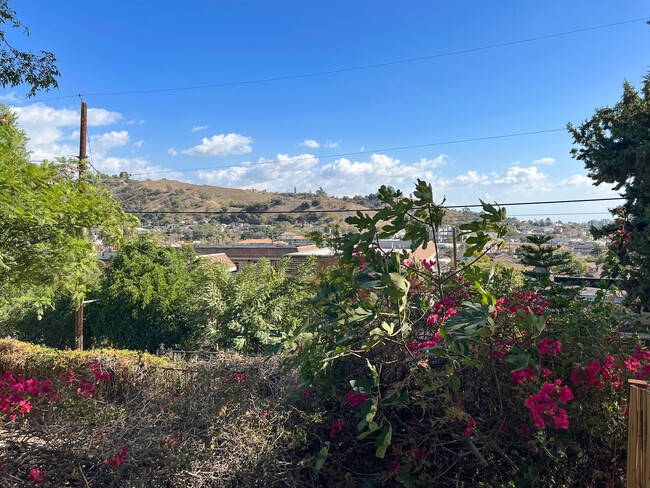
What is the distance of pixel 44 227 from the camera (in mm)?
3969

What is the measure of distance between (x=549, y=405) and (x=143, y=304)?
11.5 meters

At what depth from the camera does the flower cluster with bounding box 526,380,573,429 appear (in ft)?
5.60

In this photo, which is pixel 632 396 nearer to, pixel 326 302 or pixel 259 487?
pixel 326 302

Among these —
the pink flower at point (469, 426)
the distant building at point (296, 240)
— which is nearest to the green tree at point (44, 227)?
the pink flower at point (469, 426)

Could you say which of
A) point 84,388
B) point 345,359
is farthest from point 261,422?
point 84,388

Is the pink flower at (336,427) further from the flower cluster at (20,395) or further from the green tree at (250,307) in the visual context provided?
the green tree at (250,307)

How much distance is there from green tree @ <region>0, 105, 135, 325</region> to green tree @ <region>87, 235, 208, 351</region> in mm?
6967

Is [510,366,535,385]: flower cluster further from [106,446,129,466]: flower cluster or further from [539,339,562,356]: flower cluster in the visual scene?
[106,446,129,466]: flower cluster

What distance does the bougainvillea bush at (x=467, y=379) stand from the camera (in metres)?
1.91

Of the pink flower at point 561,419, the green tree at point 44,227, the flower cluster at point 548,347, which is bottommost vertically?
the pink flower at point 561,419

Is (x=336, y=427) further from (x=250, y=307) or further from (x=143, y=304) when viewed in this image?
(x=143, y=304)

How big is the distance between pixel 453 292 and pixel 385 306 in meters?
0.57

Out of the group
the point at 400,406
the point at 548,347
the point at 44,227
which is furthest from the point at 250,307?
the point at 548,347

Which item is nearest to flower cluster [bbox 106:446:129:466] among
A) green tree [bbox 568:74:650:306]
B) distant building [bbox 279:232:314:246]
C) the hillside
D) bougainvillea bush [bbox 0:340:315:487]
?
bougainvillea bush [bbox 0:340:315:487]
